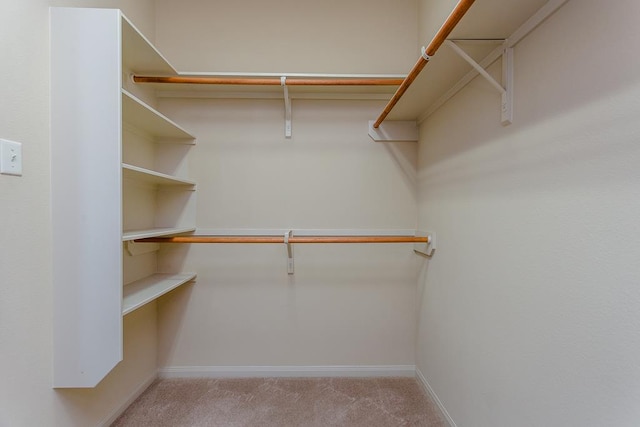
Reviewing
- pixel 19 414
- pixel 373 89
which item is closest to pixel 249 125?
pixel 373 89

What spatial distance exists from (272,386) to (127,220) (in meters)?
1.44

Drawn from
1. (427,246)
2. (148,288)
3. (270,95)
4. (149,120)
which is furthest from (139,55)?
(427,246)

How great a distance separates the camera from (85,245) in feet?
3.89

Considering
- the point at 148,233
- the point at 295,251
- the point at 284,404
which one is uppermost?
the point at 148,233

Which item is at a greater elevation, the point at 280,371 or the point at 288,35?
the point at 288,35

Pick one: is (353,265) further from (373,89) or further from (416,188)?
(373,89)

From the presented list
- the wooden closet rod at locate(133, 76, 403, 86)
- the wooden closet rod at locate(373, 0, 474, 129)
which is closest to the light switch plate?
the wooden closet rod at locate(133, 76, 403, 86)

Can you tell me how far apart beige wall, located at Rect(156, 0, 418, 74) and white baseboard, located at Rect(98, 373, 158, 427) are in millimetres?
2187

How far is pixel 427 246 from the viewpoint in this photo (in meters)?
1.80

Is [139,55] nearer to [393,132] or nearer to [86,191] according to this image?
[86,191]

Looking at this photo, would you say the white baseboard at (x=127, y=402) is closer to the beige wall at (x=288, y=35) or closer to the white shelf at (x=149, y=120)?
the white shelf at (x=149, y=120)

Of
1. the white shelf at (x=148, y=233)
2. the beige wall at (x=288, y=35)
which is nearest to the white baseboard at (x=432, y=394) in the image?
the white shelf at (x=148, y=233)

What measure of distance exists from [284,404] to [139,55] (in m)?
2.22

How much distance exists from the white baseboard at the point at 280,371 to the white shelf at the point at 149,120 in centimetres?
166
